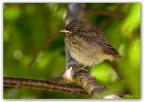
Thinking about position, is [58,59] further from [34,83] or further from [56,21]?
[34,83]

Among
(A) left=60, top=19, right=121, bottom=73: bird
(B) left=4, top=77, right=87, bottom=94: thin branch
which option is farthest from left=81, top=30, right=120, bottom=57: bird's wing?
(B) left=4, top=77, right=87, bottom=94: thin branch

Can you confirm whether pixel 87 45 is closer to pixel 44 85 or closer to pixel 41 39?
pixel 44 85

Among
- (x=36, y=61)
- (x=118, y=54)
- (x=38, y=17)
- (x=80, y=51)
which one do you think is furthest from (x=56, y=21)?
(x=118, y=54)

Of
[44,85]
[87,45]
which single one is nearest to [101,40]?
[87,45]

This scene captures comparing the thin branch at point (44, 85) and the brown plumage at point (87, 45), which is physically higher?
the brown plumage at point (87, 45)

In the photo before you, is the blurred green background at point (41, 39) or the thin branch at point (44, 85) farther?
the blurred green background at point (41, 39)

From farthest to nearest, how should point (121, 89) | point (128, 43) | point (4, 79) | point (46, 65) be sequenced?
1. point (46, 65)
2. point (4, 79)
3. point (128, 43)
4. point (121, 89)

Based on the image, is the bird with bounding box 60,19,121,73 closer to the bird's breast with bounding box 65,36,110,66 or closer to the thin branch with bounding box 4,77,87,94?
the bird's breast with bounding box 65,36,110,66

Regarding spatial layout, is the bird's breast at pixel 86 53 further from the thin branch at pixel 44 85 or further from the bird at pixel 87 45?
the thin branch at pixel 44 85

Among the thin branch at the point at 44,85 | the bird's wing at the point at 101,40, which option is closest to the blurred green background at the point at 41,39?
the bird's wing at the point at 101,40
